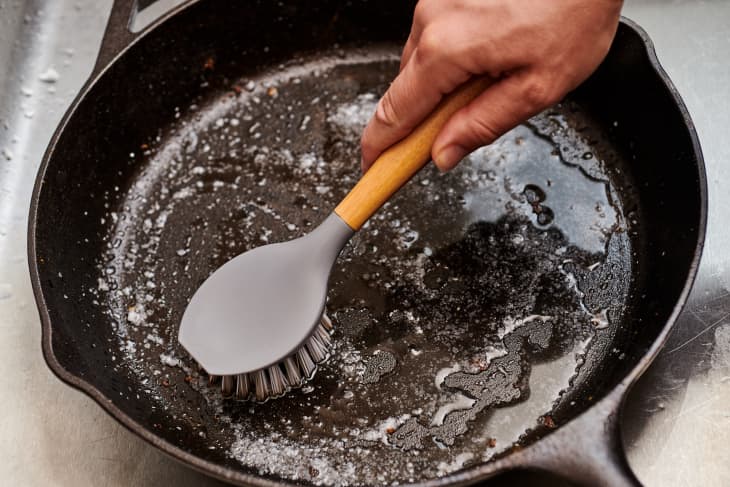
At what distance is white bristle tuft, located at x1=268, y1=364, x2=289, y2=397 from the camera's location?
2.52 ft

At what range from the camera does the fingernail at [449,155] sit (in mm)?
712

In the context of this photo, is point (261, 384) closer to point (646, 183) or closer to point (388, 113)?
point (388, 113)

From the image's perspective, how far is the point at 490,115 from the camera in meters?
0.69

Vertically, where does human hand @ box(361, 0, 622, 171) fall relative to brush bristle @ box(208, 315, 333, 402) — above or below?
above

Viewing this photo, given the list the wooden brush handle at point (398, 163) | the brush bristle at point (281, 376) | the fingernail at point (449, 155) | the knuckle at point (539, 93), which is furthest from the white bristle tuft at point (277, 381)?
the knuckle at point (539, 93)

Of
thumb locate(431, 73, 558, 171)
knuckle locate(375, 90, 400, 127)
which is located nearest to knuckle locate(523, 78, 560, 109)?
thumb locate(431, 73, 558, 171)

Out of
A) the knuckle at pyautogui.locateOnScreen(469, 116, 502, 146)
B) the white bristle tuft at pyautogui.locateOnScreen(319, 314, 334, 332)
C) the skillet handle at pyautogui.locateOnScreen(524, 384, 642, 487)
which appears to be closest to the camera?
the skillet handle at pyautogui.locateOnScreen(524, 384, 642, 487)

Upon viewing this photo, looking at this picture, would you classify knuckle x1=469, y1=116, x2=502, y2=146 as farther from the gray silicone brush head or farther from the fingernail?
the gray silicone brush head

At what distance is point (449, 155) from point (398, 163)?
56 mm

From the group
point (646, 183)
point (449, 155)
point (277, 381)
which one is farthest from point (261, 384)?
point (646, 183)

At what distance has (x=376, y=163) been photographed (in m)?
0.75

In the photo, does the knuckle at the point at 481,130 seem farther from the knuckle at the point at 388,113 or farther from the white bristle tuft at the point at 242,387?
the white bristle tuft at the point at 242,387

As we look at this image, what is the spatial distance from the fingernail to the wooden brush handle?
0.06 feet

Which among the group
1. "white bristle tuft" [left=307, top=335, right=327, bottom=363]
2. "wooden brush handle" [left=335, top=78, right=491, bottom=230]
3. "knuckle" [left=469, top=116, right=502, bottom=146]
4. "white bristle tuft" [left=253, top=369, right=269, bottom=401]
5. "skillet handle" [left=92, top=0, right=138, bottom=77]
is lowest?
"white bristle tuft" [left=253, top=369, right=269, bottom=401]
